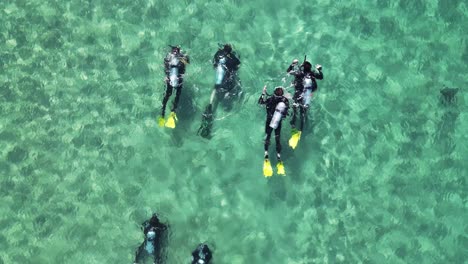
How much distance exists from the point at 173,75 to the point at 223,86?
100cm

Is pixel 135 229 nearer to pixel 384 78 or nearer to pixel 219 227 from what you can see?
pixel 219 227

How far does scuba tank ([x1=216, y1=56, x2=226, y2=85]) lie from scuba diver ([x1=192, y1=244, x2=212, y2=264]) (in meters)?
2.94

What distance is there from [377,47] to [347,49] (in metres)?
0.54

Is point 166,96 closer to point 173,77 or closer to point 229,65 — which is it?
point 173,77

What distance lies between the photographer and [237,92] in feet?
37.4

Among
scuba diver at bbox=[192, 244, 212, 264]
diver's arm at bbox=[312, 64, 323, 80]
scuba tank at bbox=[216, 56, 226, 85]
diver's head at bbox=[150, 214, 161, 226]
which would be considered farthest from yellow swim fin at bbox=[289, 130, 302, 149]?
diver's head at bbox=[150, 214, 161, 226]

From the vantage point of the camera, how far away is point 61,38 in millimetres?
11625

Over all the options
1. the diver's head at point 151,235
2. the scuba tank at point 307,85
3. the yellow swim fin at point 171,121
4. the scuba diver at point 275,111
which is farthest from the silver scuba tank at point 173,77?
the diver's head at point 151,235

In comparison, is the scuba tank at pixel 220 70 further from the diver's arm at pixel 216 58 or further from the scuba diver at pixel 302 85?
the scuba diver at pixel 302 85

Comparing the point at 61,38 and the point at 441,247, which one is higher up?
the point at 61,38

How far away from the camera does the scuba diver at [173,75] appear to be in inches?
428

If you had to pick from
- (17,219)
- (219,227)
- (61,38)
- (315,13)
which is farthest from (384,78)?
(17,219)

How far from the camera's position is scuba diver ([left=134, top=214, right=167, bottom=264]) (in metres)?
10.8

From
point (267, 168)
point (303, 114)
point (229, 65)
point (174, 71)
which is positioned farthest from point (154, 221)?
point (303, 114)
